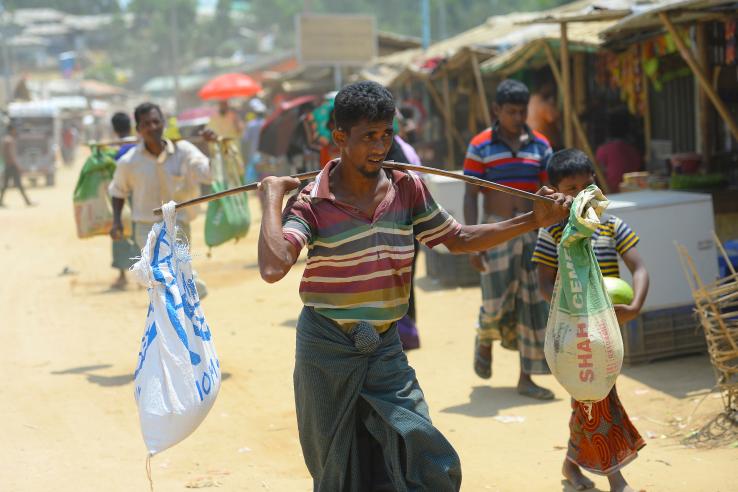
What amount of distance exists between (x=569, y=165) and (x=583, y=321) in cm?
134

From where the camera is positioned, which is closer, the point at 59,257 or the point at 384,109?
the point at 384,109

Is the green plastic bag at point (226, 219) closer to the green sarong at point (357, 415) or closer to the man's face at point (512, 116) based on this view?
the man's face at point (512, 116)

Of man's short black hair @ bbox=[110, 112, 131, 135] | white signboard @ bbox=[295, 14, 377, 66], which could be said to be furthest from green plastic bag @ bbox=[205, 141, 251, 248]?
white signboard @ bbox=[295, 14, 377, 66]

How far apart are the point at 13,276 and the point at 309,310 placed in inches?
437

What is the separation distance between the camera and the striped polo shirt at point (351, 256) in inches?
137

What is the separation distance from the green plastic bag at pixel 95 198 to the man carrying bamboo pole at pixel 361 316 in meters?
5.87

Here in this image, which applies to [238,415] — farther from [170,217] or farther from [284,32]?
[284,32]

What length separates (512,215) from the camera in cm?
638

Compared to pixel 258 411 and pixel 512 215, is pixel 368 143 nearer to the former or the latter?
pixel 512 215

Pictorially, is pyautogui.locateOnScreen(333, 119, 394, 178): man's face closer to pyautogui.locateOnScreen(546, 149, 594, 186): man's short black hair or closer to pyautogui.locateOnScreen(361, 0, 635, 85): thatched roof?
pyautogui.locateOnScreen(546, 149, 594, 186): man's short black hair

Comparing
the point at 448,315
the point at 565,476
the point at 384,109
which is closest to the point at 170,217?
the point at 384,109

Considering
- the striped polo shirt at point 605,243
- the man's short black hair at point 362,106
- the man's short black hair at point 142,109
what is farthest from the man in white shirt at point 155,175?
the man's short black hair at point 362,106

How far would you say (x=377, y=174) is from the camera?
3.55 metres

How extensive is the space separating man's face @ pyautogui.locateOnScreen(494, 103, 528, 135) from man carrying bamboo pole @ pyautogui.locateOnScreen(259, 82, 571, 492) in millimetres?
2805
